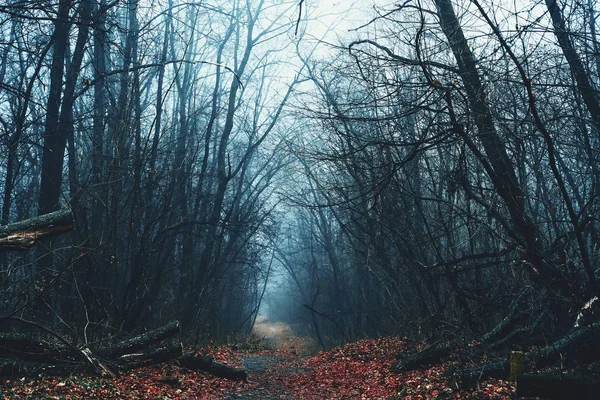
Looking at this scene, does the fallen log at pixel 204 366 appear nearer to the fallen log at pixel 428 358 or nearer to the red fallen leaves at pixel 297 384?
the red fallen leaves at pixel 297 384

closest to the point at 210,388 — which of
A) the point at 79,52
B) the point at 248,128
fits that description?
the point at 79,52

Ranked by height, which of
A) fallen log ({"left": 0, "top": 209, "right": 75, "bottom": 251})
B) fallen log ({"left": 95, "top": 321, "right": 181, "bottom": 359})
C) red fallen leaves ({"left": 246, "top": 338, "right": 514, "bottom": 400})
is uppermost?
fallen log ({"left": 0, "top": 209, "right": 75, "bottom": 251})

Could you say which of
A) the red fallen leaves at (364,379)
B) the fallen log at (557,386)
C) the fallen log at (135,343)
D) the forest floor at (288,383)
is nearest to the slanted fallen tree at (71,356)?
the fallen log at (135,343)

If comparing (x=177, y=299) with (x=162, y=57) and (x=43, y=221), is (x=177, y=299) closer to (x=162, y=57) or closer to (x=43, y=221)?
(x=162, y=57)

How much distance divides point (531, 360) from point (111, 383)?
5.54 metres

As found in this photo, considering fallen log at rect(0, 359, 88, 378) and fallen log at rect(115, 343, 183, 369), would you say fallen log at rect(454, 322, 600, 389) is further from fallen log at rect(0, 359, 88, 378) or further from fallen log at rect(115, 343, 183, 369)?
fallen log at rect(0, 359, 88, 378)

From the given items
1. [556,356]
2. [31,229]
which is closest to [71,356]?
[31,229]

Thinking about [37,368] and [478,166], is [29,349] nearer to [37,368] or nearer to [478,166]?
[37,368]

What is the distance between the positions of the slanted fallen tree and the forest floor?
0.21 meters

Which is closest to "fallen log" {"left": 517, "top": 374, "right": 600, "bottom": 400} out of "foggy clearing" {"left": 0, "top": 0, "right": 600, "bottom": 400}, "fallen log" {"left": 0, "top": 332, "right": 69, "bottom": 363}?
"foggy clearing" {"left": 0, "top": 0, "right": 600, "bottom": 400}

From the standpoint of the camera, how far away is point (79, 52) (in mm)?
10609

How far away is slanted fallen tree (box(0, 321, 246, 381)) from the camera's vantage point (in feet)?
22.3

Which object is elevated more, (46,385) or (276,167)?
(276,167)

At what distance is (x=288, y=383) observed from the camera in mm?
10406
